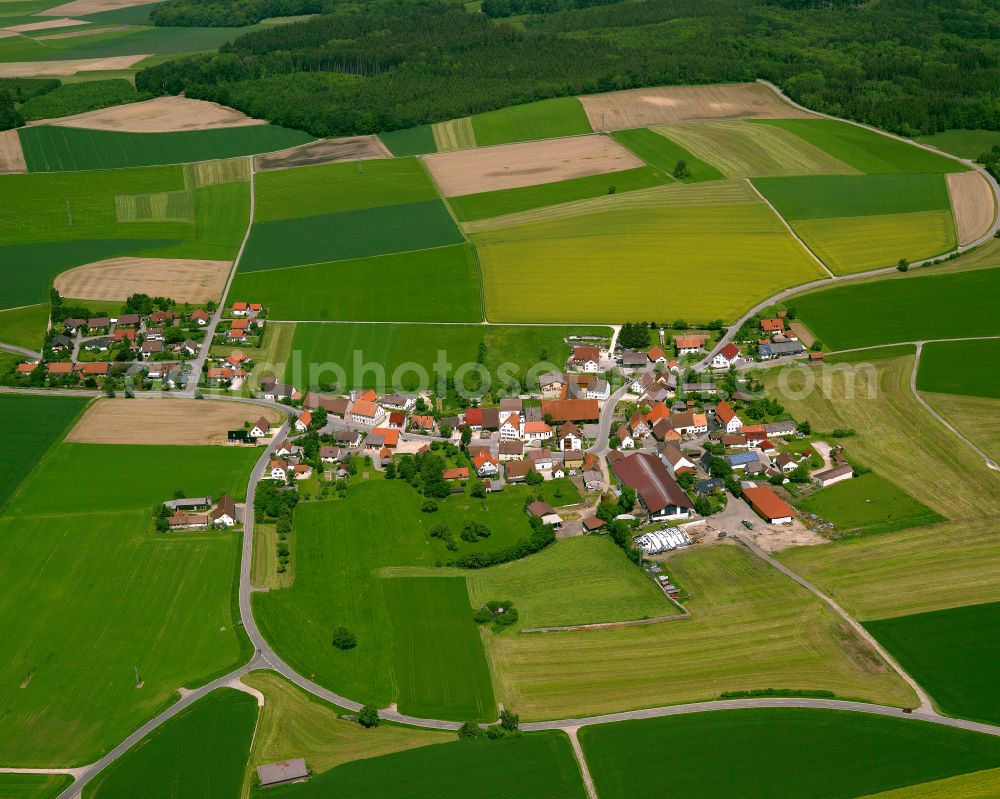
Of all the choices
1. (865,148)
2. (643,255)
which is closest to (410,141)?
(643,255)

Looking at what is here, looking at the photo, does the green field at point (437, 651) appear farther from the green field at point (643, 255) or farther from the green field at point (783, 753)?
the green field at point (643, 255)

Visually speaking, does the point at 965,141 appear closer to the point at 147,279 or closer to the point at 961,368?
the point at 961,368

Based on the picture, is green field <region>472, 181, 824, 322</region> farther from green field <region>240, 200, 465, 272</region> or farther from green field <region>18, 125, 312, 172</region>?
green field <region>18, 125, 312, 172</region>

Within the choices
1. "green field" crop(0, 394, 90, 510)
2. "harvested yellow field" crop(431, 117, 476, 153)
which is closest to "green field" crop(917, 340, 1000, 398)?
"green field" crop(0, 394, 90, 510)

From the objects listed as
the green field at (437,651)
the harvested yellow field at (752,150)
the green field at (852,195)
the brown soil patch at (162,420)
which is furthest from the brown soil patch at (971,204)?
the brown soil patch at (162,420)

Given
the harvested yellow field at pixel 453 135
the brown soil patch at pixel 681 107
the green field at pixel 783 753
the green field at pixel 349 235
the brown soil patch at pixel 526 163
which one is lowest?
the green field at pixel 783 753

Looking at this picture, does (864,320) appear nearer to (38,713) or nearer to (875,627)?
(875,627)

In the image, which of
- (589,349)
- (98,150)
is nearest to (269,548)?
(589,349)
